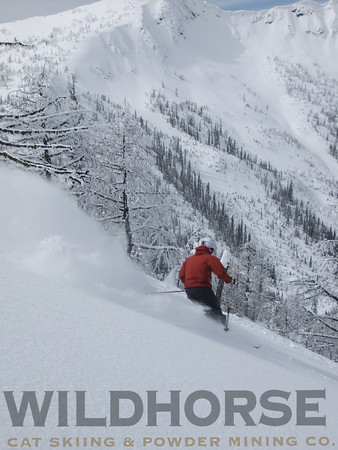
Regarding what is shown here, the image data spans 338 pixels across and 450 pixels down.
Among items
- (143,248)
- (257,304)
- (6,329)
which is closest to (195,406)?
(6,329)

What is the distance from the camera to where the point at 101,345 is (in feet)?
10.8

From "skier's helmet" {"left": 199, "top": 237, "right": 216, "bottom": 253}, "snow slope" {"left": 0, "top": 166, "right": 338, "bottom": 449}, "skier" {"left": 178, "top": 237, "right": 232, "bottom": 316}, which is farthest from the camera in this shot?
"skier's helmet" {"left": 199, "top": 237, "right": 216, "bottom": 253}

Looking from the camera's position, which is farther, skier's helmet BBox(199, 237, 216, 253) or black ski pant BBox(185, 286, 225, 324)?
skier's helmet BBox(199, 237, 216, 253)

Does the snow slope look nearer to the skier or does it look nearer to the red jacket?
the skier

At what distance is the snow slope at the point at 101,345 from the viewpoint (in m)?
2.49

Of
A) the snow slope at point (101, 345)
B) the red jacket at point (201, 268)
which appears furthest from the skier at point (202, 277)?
the snow slope at point (101, 345)

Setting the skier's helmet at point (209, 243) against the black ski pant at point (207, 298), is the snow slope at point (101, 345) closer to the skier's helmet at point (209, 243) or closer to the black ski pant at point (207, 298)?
the black ski pant at point (207, 298)

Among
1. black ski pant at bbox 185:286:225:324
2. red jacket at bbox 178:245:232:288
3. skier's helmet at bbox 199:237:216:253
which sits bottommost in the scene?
black ski pant at bbox 185:286:225:324

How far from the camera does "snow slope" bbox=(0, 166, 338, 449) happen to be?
2.49 meters

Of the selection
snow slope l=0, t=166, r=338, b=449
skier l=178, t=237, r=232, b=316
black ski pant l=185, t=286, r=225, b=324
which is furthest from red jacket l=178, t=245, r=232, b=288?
snow slope l=0, t=166, r=338, b=449

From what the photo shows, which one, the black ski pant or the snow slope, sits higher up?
the snow slope

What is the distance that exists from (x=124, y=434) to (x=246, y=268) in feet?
108

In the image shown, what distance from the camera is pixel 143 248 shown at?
54.3 ft

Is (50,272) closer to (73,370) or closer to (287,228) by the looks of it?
(73,370)
